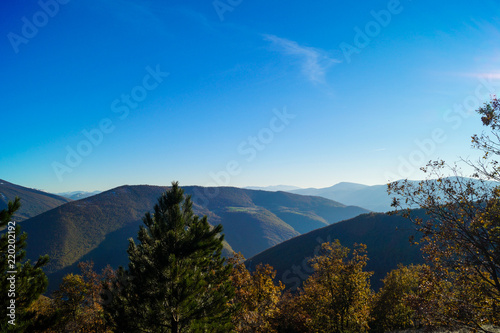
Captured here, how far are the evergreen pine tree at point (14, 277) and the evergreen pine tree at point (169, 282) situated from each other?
3.46m

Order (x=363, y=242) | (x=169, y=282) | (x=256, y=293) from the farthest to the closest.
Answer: (x=363, y=242)
(x=256, y=293)
(x=169, y=282)

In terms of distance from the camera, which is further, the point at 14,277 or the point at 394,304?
the point at 394,304

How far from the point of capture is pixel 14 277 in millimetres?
10500

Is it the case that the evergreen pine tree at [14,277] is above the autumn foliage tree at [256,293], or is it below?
above

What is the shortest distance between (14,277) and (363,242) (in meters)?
133

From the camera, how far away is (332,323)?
66.9 feet

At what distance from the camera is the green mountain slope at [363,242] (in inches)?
3847

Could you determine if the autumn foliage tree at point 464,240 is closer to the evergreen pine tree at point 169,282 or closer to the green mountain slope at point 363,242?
the evergreen pine tree at point 169,282

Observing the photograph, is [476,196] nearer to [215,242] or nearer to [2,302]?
[215,242]

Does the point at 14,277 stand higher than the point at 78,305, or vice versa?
the point at 14,277

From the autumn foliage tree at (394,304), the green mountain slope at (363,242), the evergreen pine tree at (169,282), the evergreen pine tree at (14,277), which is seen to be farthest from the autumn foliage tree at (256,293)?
the green mountain slope at (363,242)

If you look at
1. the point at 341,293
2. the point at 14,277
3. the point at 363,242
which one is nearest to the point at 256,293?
the point at 341,293

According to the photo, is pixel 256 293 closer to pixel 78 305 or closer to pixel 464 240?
pixel 464 240

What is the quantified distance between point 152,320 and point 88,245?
222m
